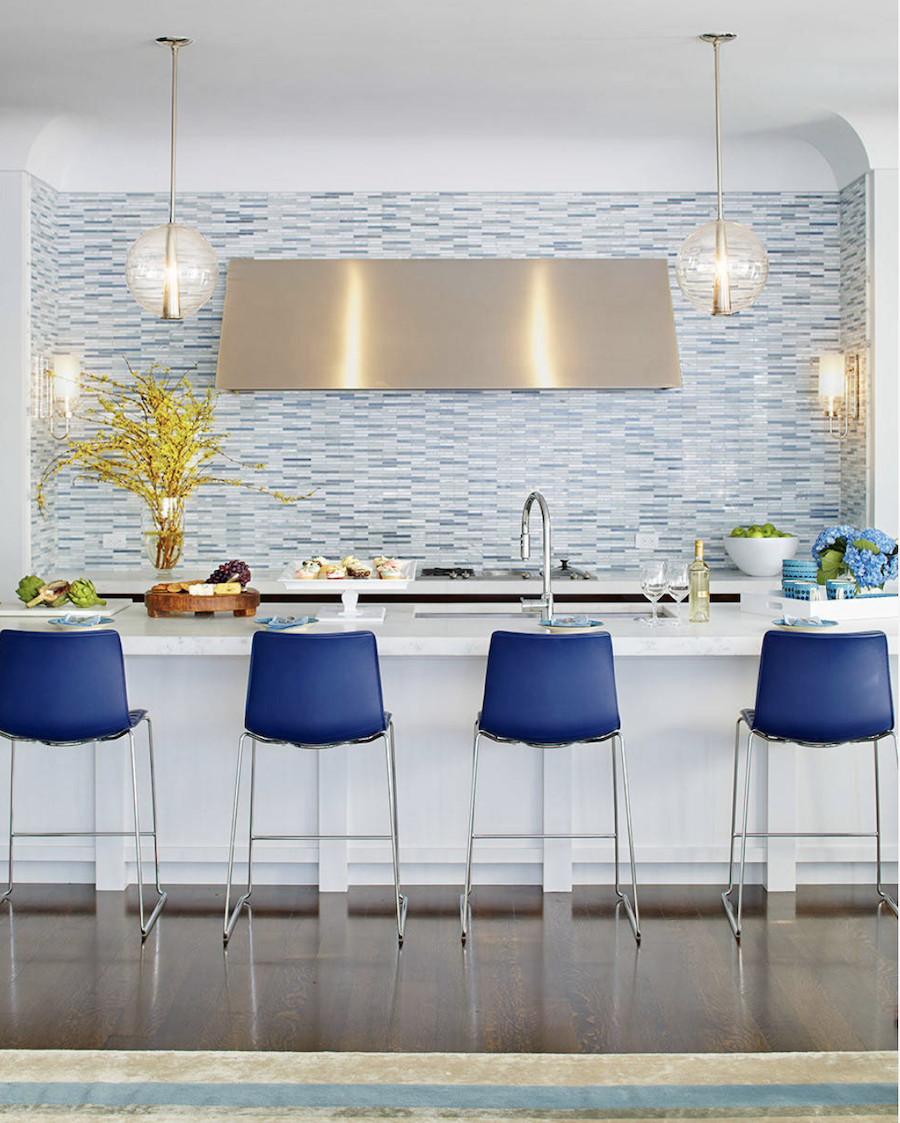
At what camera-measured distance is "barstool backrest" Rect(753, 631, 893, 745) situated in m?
2.98

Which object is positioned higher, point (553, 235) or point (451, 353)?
point (553, 235)

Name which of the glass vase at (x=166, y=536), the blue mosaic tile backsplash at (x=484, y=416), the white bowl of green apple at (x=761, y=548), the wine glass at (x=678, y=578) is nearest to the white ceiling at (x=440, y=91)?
the blue mosaic tile backsplash at (x=484, y=416)

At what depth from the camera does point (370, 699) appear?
9.77ft

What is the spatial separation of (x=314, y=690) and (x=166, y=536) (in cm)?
240

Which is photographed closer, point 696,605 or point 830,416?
point 696,605

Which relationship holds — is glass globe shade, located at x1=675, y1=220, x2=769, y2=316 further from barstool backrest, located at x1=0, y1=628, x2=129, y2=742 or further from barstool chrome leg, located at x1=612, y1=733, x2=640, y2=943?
barstool backrest, located at x1=0, y1=628, x2=129, y2=742

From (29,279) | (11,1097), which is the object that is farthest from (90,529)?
(11,1097)

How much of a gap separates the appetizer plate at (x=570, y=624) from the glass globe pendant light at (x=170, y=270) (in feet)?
5.27

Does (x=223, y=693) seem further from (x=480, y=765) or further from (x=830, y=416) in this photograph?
(x=830, y=416)

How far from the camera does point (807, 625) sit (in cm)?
333

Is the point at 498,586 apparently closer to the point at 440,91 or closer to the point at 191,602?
the point at 191,602

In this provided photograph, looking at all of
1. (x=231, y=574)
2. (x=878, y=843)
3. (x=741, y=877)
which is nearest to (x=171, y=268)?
(x=231, y=574)

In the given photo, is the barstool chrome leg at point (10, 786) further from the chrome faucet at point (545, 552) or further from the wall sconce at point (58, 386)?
the wall sconce at point (58, 386)

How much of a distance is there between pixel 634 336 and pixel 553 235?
27.4 inches
